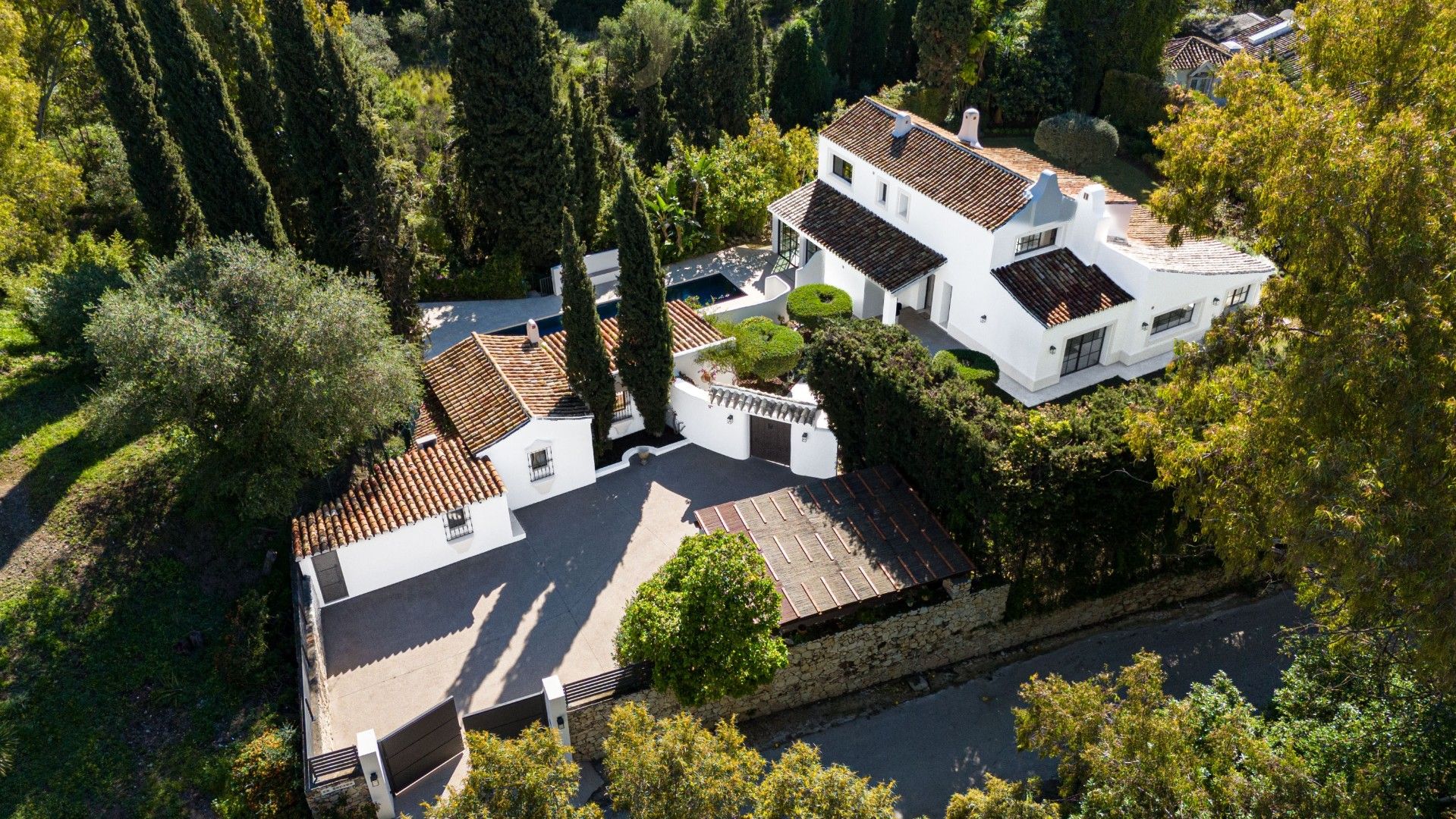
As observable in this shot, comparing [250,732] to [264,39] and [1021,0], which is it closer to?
[264,39]

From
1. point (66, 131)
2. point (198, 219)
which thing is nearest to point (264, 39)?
point (66, 131)

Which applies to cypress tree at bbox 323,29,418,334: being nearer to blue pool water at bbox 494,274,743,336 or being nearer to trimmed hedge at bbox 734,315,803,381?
blue pool water at bbox 494,274,743,336

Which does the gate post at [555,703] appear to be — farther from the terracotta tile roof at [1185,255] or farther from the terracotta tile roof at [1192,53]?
the terracotta tile roof at [1192,53]

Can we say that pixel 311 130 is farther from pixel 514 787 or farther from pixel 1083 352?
pixel 1083 352

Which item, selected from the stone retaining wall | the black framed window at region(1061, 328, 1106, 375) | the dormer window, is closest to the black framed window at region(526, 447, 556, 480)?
the stone retaining wall

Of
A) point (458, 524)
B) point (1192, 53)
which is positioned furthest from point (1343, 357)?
point (1192, 53)

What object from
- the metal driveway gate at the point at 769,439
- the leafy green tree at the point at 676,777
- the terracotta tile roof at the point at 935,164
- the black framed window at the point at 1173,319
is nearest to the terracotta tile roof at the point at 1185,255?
the black framed window at the point at 1173,319
